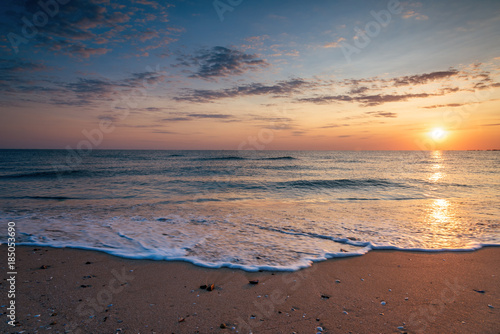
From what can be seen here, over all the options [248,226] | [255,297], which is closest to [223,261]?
[255,297]

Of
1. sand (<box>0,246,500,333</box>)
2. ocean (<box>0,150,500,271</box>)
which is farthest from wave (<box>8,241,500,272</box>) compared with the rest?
sand (<box>0,246,500,333</box>)

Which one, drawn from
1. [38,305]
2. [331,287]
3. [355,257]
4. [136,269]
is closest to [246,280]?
[331,287]

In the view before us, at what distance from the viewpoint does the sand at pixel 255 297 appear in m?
3.35

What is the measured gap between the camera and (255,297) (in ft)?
13.4

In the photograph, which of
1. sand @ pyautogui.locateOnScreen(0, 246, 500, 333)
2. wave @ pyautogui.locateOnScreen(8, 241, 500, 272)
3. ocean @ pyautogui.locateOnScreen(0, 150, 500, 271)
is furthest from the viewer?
ocean @ pyautogui.locateOnScreen(0, 150, 500, 271)

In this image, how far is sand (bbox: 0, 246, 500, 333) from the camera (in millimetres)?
3352

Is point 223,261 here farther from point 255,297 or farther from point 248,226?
point 248,226

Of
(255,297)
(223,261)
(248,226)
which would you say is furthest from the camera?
(248,226)

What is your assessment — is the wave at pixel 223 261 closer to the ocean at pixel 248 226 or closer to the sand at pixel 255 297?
the ocean at pixel 248 226

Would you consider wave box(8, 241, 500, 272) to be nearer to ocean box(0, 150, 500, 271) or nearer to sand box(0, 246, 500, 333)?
ocean box(0, 150, 500, 271)

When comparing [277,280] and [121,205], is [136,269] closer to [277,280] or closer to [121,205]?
[277,280]

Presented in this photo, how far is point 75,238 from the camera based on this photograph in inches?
276

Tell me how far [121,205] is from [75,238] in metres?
5.03

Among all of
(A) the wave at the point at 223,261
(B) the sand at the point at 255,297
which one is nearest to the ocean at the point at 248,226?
(A) the wave at the point at 223,261
